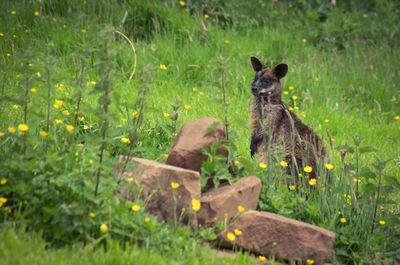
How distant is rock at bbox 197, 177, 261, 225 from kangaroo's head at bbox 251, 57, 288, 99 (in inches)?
60.6

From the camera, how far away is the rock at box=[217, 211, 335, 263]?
11.0 feet

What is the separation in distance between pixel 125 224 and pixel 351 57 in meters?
7.27

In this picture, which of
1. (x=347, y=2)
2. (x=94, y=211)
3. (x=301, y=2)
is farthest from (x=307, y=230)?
(x=347, y=2)

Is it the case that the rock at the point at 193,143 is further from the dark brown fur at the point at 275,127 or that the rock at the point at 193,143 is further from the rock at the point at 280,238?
the dark brown fur at the point at 275,127

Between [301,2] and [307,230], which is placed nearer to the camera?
[307,230]

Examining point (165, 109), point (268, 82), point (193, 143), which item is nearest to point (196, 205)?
point (193, 143)

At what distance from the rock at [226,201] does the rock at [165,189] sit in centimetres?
10

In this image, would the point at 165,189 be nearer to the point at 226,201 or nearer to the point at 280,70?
the point at 226,201

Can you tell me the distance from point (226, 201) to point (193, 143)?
577 millimetres

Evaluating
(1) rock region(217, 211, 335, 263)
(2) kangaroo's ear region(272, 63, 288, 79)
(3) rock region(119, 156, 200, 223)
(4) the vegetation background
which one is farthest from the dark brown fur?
(3) rock region(119, 156, 200, 223)

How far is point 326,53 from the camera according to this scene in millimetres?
8977

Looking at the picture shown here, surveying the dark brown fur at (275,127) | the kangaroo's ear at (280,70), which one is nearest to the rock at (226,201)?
the dark brown fur at (275,127)

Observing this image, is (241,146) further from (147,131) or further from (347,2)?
(347,2)

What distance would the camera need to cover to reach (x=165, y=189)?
11.1 ft
